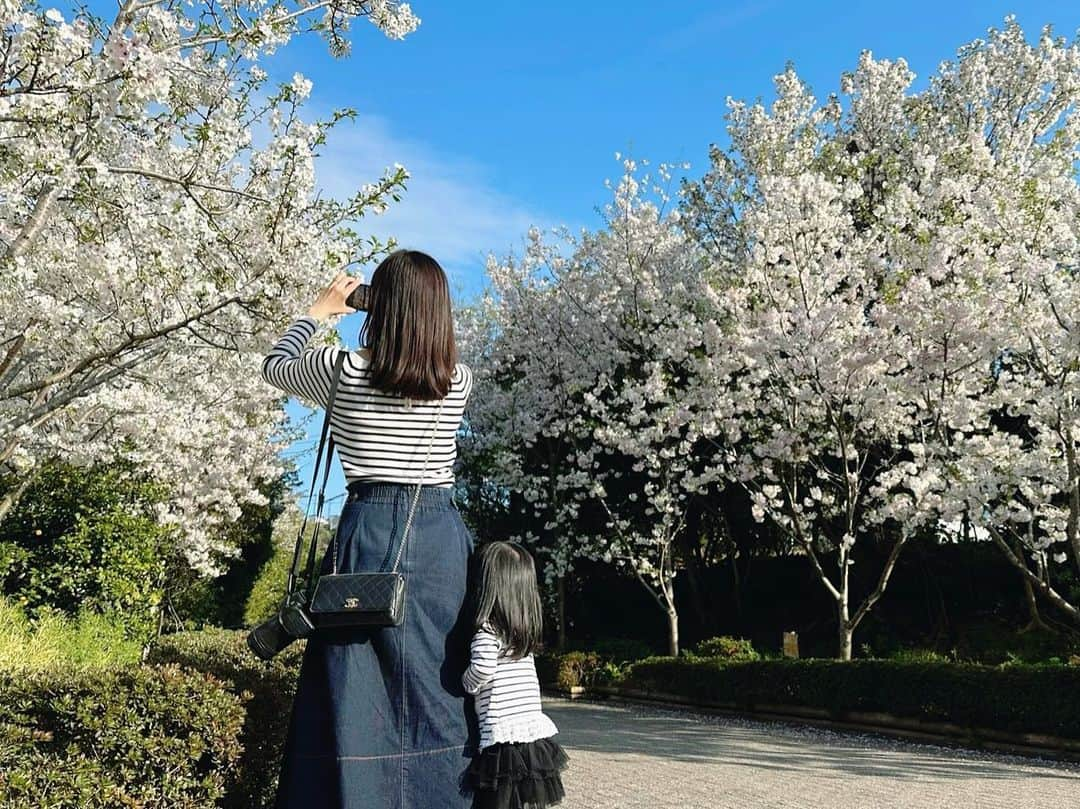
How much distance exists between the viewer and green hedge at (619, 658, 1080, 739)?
8.70 metres

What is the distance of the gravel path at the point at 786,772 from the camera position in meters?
5.96

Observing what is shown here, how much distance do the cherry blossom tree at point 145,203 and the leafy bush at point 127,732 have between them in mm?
1842

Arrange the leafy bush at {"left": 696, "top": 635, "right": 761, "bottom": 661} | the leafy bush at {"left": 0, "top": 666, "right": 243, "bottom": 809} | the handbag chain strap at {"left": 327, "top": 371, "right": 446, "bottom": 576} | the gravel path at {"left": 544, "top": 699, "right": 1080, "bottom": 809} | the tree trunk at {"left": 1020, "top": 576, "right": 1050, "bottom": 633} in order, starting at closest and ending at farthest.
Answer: the handbag chain strap at {"left": 327, "top": 371, "right": 446, "bottom": 576} → the leafy bush at {"left": 0, "top": 666, "right": 243, "bottom": 809} → the gravel path at {"left": 544, "top": 699, "right": 1080, "bottom": 809} → the leafy bush at {"left": 696, "top": 635, "right": 761, "bottom": 661} → the tree trunk at {"left": 1020, "top": 576, "right": 1050, "bottom": 633}

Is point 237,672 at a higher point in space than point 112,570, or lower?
lower

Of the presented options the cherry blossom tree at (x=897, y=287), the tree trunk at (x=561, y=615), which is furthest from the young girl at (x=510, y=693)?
the tree trunk at (x=561, y=615)

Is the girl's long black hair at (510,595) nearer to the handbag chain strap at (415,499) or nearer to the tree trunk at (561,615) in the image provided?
the handbag chain strap at (415,499)

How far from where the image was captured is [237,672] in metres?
4.17

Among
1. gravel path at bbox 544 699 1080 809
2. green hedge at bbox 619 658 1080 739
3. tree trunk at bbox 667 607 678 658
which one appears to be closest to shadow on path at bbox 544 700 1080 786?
gravel path at bbox 544 699 1080 809

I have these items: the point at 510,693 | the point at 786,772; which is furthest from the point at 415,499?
the point at 786,772

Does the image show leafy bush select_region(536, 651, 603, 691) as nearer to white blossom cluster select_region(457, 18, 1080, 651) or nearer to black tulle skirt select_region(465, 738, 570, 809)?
white blossom cluster select_region(457, 18, 1080, 651)

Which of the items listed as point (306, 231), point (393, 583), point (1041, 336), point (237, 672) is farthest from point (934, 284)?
point (393, 583)

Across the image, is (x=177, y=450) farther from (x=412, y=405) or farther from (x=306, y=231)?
(x=412, y=405)

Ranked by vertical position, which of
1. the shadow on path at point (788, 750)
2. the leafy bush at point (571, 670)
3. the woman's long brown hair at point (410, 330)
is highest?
the woman's long brown hair at point (410, 330)

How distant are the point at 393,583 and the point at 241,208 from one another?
4078mm
